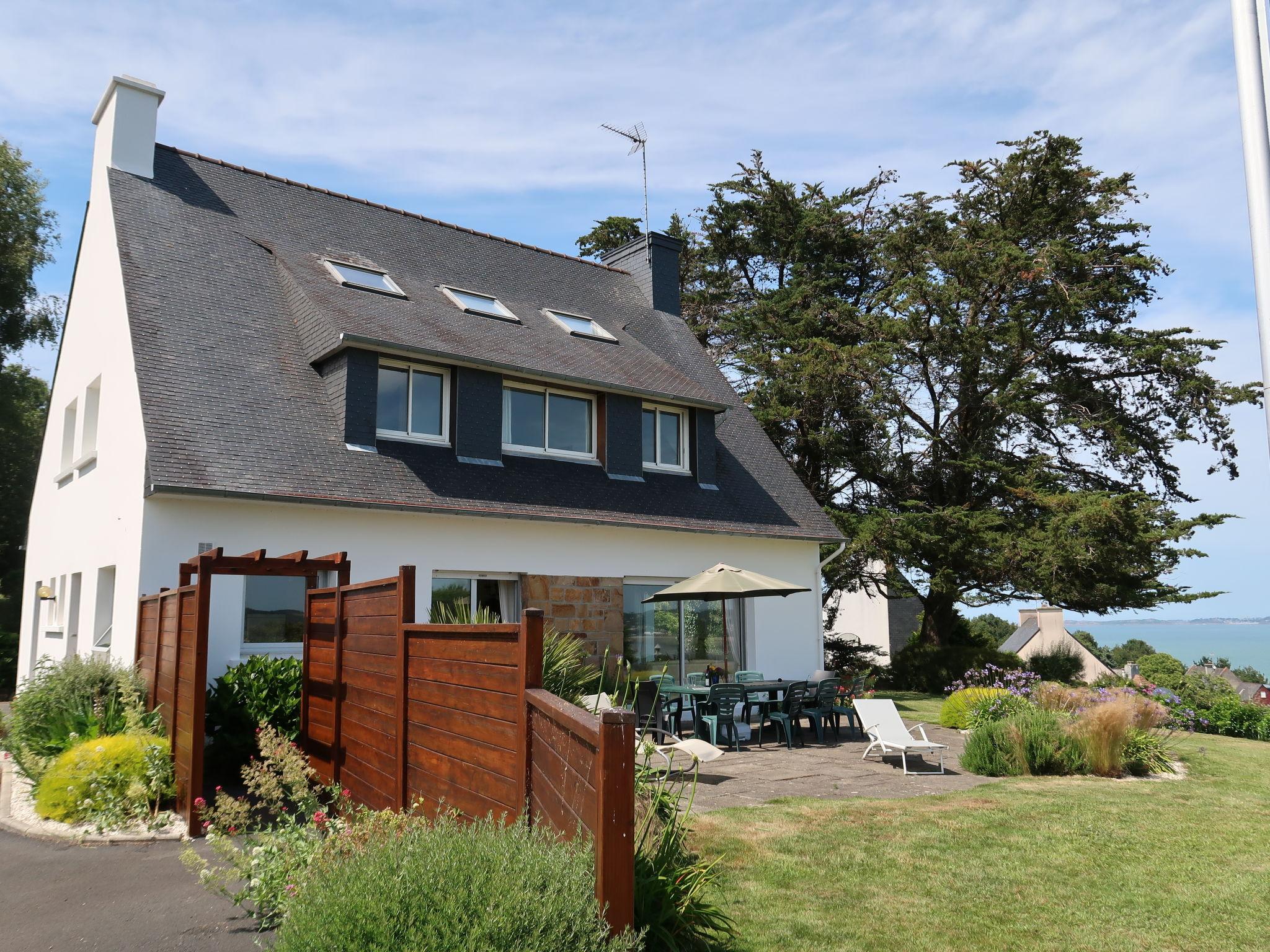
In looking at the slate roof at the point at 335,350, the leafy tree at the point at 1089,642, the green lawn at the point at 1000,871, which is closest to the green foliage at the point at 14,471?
the slate roof at the point at 335,350

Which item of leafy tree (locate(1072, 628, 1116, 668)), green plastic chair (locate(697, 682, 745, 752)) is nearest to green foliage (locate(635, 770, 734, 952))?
green plastic chair (locate(697, 682, 745, 752))

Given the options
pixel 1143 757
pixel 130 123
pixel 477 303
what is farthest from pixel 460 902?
pixel 130 123

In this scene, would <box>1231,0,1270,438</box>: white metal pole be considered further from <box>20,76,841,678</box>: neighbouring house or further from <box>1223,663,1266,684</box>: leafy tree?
<box>1223,663,1266,684</box>: leafy tree

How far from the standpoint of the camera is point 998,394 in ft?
77.8

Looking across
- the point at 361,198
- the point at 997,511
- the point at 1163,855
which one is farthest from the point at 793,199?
the point at 1163,855

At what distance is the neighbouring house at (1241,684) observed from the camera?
78.9 feet

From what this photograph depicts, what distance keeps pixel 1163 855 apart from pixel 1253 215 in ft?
15.0

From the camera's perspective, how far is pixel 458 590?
13.1 m

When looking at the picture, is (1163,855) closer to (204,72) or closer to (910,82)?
(910,82)

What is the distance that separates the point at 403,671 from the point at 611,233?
92.3ft

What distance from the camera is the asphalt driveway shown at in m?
5.11

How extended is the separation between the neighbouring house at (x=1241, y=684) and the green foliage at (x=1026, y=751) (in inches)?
600

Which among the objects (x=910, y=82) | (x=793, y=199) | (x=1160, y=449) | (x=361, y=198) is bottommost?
(x=1160, y=449)

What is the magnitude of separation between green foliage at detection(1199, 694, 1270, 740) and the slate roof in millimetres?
7967
